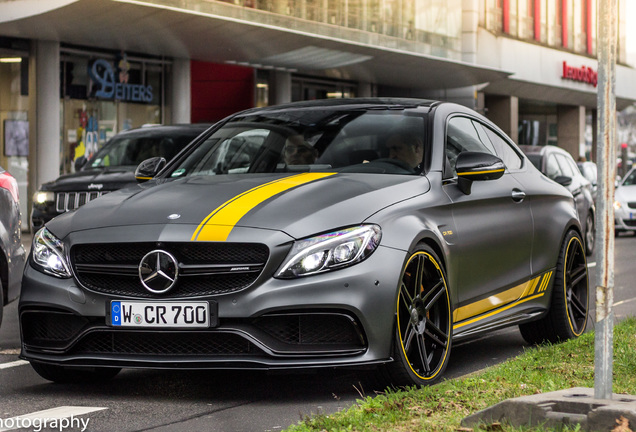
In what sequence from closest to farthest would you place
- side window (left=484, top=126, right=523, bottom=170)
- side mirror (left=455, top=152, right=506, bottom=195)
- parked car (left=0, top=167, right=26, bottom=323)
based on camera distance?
side mirror (left=455, top=152, right=506, bottom=195), parked car (left=0, top=167, right=26, bottom=323), side window (left=484, top=126, right=523, bottom=170)

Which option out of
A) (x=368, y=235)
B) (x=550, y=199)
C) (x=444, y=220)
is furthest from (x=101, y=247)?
(x=550, y=199)

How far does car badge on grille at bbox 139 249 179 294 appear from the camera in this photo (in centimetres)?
552

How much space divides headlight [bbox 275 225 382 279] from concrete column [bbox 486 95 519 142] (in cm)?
4256

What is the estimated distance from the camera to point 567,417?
4418mm

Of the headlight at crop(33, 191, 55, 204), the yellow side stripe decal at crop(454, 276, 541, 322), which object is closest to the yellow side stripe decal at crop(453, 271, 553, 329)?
the yellow side stripe decal at crop(454, 276, 541, 322)

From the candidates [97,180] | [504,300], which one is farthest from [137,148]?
[504,300]

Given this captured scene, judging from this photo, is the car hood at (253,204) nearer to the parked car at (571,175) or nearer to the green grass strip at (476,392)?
the green grass strip at (476,392)

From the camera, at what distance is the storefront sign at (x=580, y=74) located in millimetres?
51000

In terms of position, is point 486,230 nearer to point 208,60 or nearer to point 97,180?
point 97,180

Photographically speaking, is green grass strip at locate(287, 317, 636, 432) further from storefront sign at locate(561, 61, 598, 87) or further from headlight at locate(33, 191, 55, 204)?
storefront sign at locate(561, 61, 598, 87)

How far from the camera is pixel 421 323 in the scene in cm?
595

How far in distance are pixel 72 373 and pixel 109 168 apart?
345 inches

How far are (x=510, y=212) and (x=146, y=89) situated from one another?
22.1 meters

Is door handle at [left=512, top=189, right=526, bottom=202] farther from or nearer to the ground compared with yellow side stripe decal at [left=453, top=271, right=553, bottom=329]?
farther from the ground
